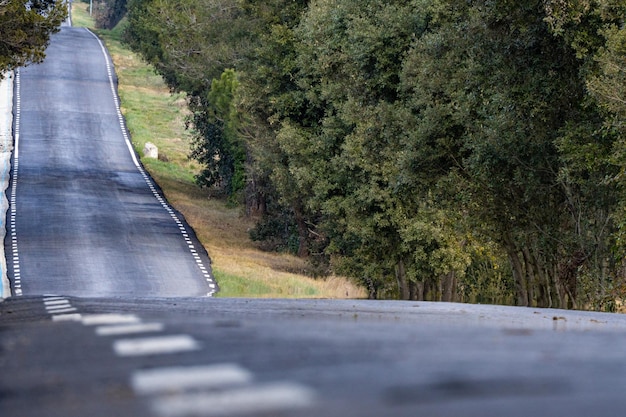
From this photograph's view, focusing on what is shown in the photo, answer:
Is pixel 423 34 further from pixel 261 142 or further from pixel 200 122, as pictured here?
pixel 200 122

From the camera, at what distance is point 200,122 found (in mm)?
63812

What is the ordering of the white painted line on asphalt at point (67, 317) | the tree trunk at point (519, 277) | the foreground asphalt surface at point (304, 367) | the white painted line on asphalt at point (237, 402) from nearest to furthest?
the white painted line on asphalt at point (237, 402), the foreground asphalt surface at point (304, 367), the white painted line on asphalt at point (67, 317), the tree trunk at point (519, 277)

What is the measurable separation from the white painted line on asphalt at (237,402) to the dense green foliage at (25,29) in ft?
102

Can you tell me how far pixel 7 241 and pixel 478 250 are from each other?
1868cm

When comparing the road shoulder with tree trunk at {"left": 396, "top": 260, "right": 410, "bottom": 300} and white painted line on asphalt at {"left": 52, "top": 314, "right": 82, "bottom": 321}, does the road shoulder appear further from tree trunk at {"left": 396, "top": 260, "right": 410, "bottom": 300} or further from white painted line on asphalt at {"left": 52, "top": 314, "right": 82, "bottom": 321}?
white painted line on asphalt at {"left": 52, "top": 314, "right": 82, "bottom": 321}

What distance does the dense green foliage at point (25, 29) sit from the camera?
114 ft

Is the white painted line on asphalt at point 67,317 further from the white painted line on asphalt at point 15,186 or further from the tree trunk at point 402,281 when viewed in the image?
the tree trunk at point 402,281

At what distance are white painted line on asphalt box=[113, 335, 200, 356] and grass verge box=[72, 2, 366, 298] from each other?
27.0 meters

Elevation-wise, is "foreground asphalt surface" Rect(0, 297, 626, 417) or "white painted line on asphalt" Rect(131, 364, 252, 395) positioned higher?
"white painted line on asphalt" Rect(131, 364, 252, 395)

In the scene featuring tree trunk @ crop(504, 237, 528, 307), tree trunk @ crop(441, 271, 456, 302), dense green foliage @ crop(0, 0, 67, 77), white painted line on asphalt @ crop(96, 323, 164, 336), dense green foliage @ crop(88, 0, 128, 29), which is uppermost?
dense green foliage @ crop(88, 0, 128, 29)

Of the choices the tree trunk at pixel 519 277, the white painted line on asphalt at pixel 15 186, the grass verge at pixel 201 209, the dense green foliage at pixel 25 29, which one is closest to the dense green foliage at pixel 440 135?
the tree trunk at pixel 519 277

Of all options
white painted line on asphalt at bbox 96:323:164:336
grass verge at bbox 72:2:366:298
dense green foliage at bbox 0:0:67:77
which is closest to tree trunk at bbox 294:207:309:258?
grass verge at bbox 72:2:366:298

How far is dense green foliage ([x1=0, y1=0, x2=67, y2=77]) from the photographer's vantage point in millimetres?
34781

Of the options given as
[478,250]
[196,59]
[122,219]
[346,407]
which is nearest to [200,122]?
[196,59]
